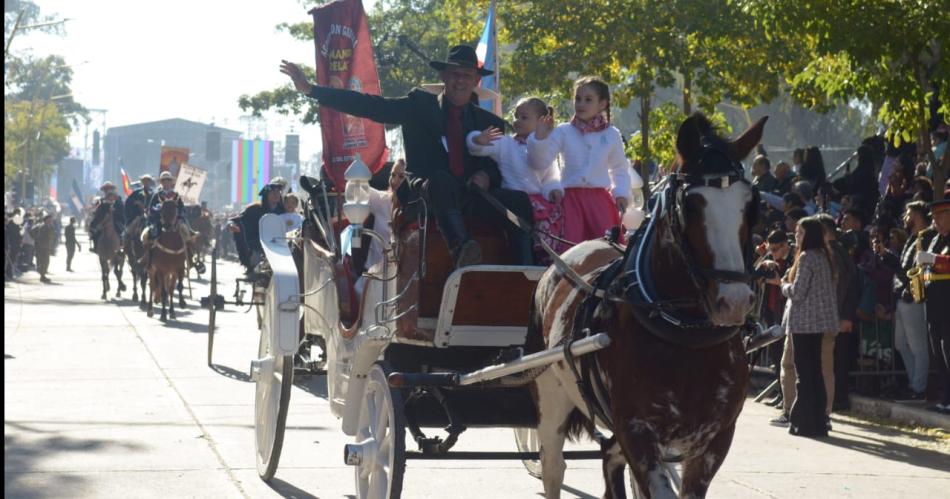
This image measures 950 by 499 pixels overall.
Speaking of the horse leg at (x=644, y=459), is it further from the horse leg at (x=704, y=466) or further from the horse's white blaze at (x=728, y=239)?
the horse's white blaze at (x=728, y=239)

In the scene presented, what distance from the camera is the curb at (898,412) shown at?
Result: 1199 centimetres

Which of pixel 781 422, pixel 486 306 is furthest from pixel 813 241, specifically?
pixel 486 306

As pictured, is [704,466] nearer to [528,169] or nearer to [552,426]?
[552,426]

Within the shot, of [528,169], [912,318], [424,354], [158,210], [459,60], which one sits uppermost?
[459,60]

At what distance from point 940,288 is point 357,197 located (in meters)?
6.00

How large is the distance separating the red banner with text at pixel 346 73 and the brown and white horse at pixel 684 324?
6.37m

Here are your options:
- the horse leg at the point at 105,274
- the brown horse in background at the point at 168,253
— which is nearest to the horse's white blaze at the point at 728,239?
the brown horse in background at the point at 168,253

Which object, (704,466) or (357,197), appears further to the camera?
(357,197)

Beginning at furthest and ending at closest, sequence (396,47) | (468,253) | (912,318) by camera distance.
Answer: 1. (396,47)
2. (912,318)
3. (468,253)

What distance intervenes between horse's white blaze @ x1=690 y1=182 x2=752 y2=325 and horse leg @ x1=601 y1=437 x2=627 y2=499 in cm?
151

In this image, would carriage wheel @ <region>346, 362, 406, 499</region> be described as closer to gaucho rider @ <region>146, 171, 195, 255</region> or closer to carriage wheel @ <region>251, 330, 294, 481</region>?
carriage wheel @ <region>251, 330, 294, 481</region>

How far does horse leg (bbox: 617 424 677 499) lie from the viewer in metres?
5.37

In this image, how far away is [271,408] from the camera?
9.23 metres

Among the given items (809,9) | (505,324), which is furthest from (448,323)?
(809,9)
